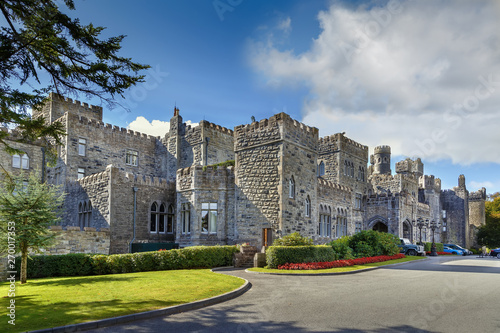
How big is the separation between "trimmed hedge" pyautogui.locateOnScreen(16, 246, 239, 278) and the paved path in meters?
6.34

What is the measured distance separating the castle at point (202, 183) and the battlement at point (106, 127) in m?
0.09

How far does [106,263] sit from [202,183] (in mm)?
8772

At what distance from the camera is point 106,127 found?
108 feet

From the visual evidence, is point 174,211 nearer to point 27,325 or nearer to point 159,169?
point 159,169

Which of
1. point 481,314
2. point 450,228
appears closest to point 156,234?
point 481,314

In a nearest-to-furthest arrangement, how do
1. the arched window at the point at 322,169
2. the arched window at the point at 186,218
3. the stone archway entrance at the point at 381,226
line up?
1. the arched window at the point at 186,218
2. the arched window at the point at 322,169
3. the stone archway entrance at the point at 381,226

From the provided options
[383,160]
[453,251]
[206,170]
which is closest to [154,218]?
[206,170]

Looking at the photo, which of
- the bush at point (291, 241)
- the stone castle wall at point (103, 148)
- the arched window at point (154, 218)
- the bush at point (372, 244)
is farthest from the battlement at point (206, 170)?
the stone castle wall at point (103, 148)

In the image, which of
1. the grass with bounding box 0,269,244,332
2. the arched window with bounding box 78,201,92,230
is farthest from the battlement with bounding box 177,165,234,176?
the grass with bounding box 0,269,244,332

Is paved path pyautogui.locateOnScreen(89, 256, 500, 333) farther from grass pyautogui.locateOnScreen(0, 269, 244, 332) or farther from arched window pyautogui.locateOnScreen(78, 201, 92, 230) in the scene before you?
arched window pyautogui.locateOnScreen(78, 201, 92, 230)

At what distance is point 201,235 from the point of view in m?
24.6

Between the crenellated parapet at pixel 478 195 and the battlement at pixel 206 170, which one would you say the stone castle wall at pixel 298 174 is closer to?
the battlement at pixel 206 170

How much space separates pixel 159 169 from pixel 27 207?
71.5 feet

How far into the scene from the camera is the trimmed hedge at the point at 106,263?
57.0 feet
